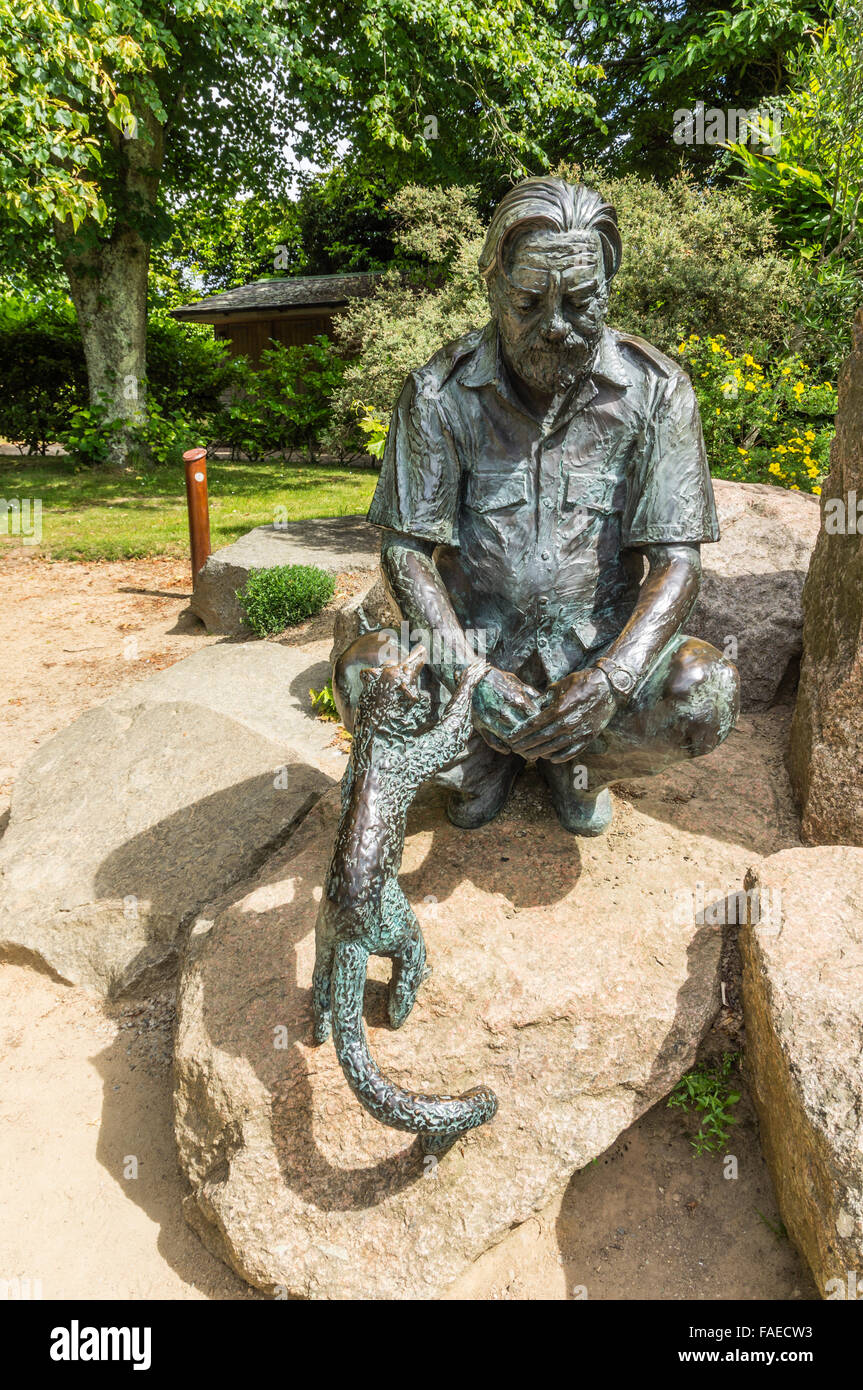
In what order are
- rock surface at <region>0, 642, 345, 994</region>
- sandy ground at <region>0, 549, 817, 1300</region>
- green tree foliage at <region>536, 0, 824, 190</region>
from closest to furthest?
1. sandy ground at <region>0, 549, 817, 1300</region>
2. rock surface at <region>0, 642, 345, 994</region>
3. green tree foliage at <region>536, 0, 824, 190</region>

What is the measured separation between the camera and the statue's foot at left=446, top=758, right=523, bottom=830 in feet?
10.0

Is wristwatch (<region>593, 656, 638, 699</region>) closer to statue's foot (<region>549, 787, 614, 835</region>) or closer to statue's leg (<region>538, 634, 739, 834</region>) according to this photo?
statue's leg (<region>538, 634, 739, 834</region>)

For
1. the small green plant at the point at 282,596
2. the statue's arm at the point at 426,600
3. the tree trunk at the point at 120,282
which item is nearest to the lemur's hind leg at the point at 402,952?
the statue's arm at the point at 426,600

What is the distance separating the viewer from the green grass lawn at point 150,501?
378 inches

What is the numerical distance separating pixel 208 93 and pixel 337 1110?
1398 centimetres

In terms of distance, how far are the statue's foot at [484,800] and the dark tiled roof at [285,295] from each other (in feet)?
58.3

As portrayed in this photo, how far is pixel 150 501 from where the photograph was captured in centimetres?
1165

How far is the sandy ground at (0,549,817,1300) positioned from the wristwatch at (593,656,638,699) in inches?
44.0

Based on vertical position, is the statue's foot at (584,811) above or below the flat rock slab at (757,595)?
below

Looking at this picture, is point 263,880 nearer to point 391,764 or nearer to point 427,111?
point 391,764

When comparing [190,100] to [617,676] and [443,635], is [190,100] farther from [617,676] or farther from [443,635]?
[617,676]

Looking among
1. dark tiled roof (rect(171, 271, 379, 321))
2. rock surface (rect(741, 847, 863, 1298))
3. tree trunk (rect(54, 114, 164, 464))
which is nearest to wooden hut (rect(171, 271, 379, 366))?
dark tiled roof (rect(171, 271, 379, 321))

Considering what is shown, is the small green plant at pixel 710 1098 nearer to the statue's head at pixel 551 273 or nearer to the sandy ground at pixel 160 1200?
the sandy ground at pixel 160 1200

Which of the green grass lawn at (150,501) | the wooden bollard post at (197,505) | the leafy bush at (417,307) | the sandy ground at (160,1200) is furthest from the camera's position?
the green grass lawn at (150,501)
